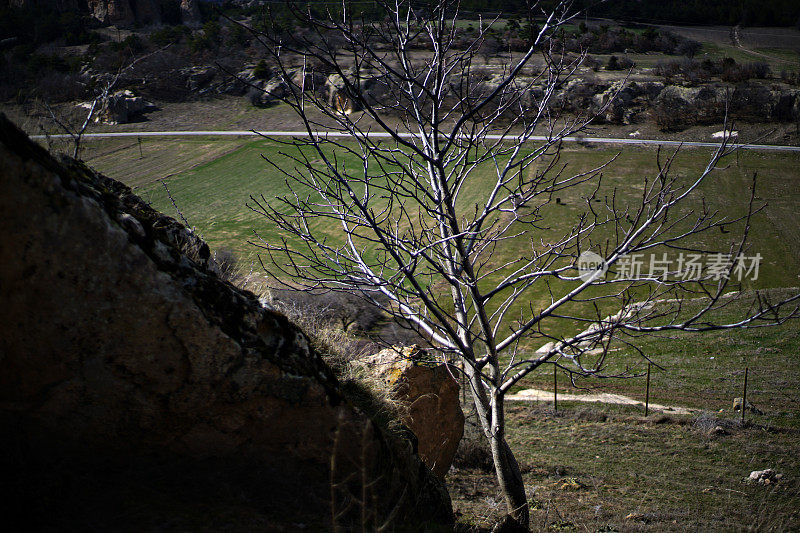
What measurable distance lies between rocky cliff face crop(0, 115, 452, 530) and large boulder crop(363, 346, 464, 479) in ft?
8.00

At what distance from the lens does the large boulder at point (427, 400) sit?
6.94 meters

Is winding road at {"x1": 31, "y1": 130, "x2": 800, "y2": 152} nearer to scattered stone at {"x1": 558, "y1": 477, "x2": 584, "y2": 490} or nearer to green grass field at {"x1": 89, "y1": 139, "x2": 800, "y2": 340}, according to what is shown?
green grass field at {"x1": 89, "y1": 139, "x2": 800, "y2": 340}

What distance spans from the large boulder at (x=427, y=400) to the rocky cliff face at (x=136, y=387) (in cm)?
244

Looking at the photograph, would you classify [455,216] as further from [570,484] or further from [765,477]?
[765,477]

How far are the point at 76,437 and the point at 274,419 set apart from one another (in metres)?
1.28

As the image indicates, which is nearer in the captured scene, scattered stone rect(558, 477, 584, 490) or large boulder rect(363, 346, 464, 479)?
large boulder rect(363, 346, 464, 479)

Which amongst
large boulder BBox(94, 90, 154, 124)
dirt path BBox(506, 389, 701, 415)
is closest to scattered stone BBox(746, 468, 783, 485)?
dirt path BBox(506, 389, 701, 415)

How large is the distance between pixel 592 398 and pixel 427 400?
27.1 feet

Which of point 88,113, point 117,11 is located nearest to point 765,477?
point 88,113

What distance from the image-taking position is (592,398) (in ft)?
46.1

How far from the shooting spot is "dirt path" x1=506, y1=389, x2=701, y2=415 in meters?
12.7

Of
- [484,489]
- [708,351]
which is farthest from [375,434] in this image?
[708,351]

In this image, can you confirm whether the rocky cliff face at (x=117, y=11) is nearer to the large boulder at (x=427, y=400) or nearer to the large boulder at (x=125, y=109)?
the large boulder at (x=125, y=109)

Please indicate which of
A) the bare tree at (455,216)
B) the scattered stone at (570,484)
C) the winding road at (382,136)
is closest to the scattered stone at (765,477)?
the scattered stone at (570,484)
